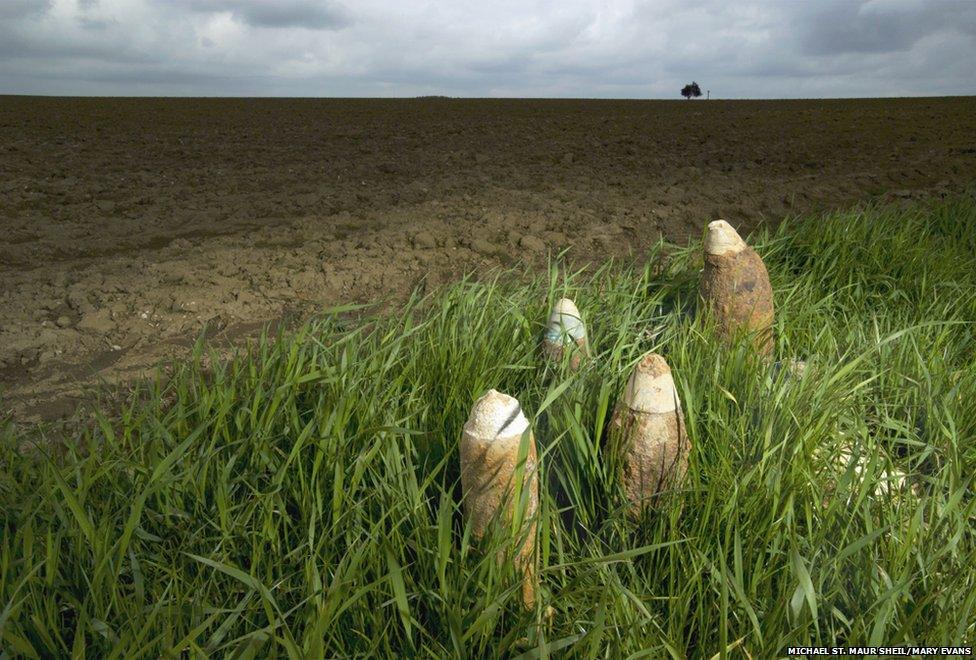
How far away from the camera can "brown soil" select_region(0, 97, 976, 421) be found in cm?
421

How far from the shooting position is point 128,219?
20.9 ft

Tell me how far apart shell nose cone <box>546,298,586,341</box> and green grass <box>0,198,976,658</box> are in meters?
0.12

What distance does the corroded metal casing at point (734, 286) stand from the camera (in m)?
2.66

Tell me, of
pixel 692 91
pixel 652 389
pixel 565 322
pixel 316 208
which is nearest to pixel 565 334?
pixel 565 322

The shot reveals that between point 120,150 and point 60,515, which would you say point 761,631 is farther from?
point 120,150

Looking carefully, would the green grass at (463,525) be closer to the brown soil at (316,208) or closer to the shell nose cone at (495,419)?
the shell nose cone at (495,419)

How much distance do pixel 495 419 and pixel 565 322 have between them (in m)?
0.97

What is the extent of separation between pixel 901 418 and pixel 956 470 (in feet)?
1.64

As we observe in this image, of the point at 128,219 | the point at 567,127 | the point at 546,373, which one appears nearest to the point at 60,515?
the point at 546,373

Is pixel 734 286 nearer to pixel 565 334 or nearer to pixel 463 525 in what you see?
pixel 565 334

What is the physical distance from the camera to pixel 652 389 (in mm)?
1801

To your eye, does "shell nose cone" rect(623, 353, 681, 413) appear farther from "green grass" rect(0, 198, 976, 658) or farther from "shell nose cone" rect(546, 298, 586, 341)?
"shell nose cone" rect(546, 298, 586, 341)

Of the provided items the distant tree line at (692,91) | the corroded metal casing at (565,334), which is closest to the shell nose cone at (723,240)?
the corroded metal casing at (565,334)

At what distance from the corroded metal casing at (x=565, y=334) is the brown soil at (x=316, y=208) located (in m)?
2.09
